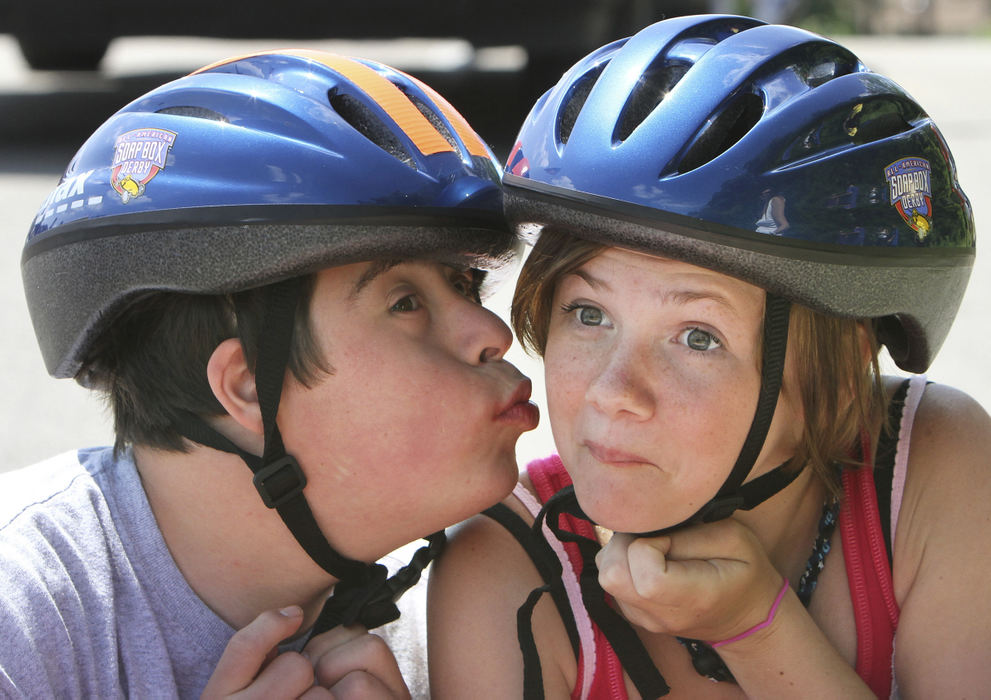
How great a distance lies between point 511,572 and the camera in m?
2.41

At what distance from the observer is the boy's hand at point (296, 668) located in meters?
2.21

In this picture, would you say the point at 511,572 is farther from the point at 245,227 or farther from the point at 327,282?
the point at 245,227

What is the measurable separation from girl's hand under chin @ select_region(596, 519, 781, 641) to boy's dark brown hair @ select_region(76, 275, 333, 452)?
2.49 feet

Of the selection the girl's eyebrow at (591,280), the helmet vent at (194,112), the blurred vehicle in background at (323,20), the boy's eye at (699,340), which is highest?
the blurred vehicle in background at (323,20)

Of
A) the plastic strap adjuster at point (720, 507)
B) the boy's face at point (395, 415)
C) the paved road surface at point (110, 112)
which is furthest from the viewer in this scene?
the paved road surface at point (110, 112)

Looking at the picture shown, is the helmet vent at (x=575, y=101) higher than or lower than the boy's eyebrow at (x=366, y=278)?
higher

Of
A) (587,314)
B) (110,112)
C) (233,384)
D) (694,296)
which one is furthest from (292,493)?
(110,112)

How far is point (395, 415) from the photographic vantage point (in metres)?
2.34

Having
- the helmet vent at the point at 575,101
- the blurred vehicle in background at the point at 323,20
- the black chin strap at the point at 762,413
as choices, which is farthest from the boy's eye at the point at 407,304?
the blurred vehicle in background at the point at 323,20

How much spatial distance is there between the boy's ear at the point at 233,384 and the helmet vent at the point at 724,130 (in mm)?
1049

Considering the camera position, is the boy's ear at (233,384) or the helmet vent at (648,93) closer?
the helmet vent at (648,93)

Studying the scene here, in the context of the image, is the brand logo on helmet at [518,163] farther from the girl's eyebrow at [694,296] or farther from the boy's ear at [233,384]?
the boy's ear at [233,384]

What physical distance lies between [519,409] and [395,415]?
29 centimetres

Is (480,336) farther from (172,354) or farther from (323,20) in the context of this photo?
(323,20)
